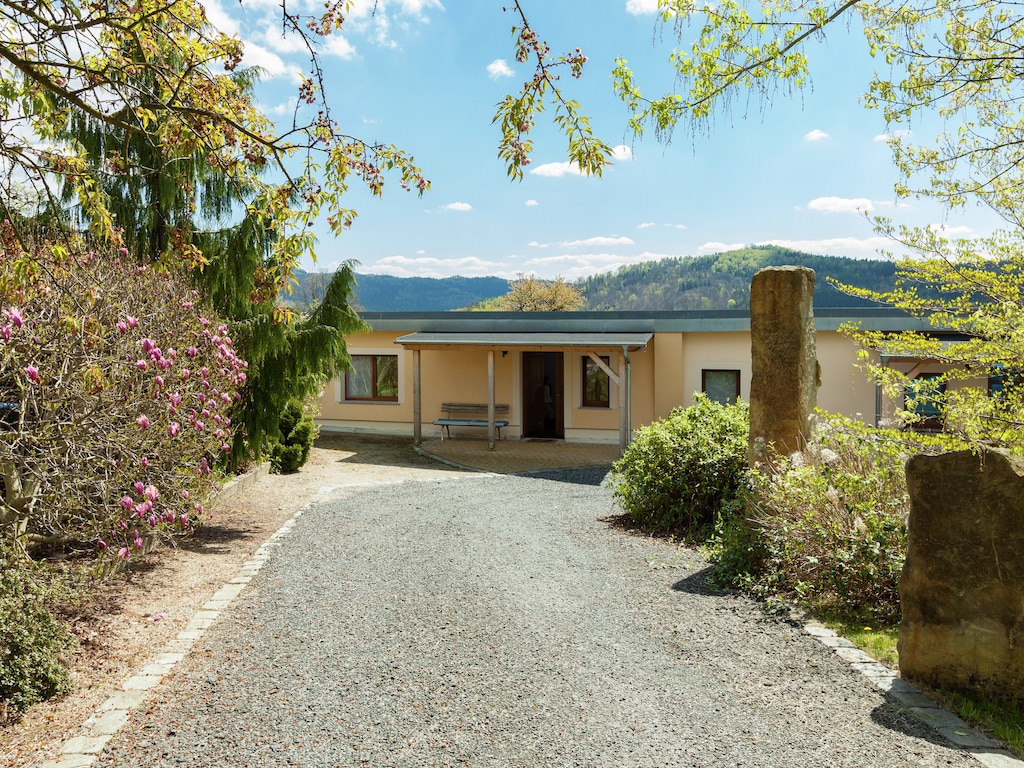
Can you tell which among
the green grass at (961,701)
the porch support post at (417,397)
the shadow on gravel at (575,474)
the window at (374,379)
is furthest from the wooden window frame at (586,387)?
the green grass at (961,701)

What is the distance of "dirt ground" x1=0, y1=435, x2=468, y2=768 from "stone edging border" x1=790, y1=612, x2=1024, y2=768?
4.17 metres

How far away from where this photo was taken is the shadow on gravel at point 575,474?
40.6 ft

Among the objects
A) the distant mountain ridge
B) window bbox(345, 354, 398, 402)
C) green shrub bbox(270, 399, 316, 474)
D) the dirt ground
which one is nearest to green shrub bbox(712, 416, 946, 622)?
the dirt ground

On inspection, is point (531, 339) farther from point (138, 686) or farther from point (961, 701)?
point (961, 701)

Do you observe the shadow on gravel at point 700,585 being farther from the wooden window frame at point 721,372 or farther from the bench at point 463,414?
the bench at point 463,414

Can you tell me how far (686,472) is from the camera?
7.91 m

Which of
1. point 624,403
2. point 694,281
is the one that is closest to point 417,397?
point 624,403

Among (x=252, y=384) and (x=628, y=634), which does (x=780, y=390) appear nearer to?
(x=628, y=634)

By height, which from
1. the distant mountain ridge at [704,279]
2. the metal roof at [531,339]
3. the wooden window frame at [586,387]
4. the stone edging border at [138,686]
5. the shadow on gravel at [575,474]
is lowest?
the shadow on gravel at [575,474]

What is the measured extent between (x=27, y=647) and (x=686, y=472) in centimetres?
600

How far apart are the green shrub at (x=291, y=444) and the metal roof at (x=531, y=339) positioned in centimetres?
376

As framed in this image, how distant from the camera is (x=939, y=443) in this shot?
4.83 m

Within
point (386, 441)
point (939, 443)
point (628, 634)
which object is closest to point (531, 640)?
point (628, 634)

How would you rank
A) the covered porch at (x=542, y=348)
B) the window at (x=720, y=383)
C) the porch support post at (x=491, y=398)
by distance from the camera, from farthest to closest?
the window at (x=720, y=383) < the porch support post at (x=491, y=398) < the covered porch at (x=542, y=348)
